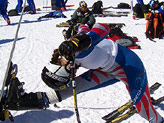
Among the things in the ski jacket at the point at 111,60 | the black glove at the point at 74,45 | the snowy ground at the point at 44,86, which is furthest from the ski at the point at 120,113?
the black glove at the point at 74,45

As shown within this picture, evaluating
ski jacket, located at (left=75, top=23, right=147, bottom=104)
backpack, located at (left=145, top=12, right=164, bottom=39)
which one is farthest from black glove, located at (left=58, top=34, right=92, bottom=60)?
backpack, located at (left=145, top=12, right=164, bottom=39)

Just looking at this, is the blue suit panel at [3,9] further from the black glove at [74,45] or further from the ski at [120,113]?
the black glove at [74,45]

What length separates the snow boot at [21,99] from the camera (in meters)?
2.29

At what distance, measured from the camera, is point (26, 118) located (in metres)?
2.83

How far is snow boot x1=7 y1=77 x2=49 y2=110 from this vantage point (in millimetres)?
2291

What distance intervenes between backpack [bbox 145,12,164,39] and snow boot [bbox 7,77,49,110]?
21.4 ft

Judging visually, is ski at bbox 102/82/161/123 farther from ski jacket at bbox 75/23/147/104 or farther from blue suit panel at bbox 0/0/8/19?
blue suit panel at bbox 0/0/8/19

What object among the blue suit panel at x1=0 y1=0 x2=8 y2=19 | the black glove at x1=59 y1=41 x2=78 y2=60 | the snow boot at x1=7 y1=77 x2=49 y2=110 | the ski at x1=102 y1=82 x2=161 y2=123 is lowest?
the ski at x1=102 y1=82 x2=161 y2=123

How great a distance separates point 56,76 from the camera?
2.13 m

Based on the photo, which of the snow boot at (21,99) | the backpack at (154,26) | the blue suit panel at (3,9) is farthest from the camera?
the blue suit panel at (3,9)

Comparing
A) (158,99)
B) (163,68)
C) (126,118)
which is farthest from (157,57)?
(126,118)

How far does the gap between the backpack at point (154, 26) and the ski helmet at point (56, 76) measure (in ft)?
21.3

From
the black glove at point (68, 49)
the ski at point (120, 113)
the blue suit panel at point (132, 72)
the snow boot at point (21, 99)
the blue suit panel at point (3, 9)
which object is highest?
the blue suit panel at point (3, 9)

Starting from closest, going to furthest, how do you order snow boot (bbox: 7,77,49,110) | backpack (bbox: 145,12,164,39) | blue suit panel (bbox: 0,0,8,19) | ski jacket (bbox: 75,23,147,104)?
1. ski jacket (bbox: 75,23,147,104)
2. snow boot (bbox: 7,77,49,110)
3. backpack (bbox: 145,12,164,39)
4. blue suit panel (bbox: 0,0,8,19)
